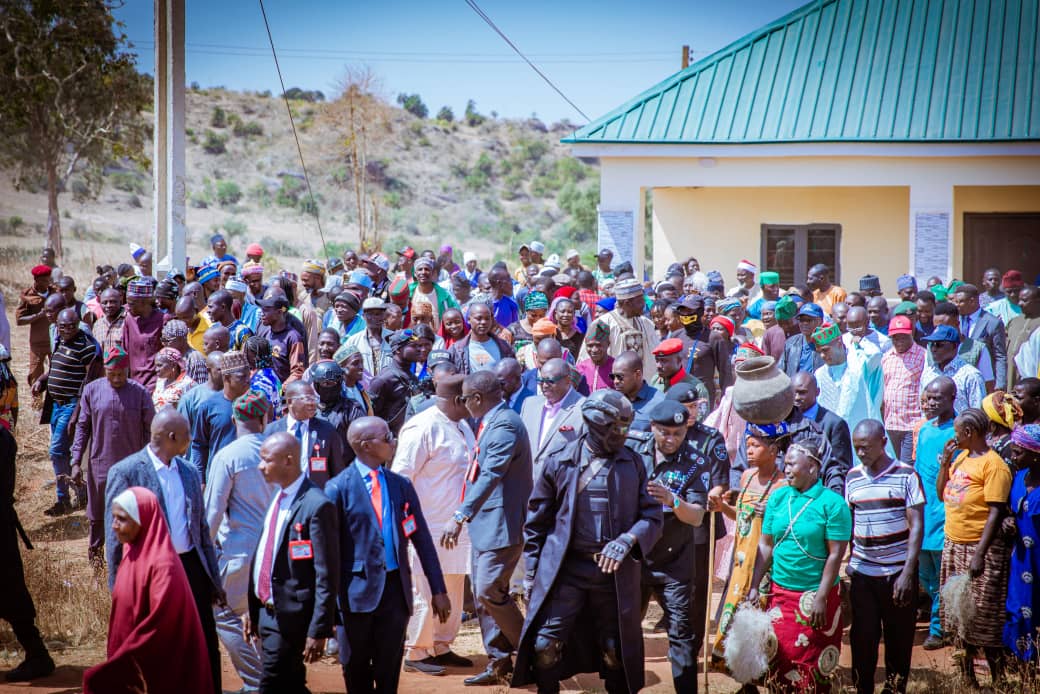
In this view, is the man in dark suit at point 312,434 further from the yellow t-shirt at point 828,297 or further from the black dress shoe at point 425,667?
the yellow t-shirt at point 828,297

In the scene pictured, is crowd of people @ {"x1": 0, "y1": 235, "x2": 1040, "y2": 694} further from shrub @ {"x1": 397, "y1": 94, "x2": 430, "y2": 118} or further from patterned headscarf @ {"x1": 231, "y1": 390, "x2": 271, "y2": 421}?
shrub @ {"x1": 397, "y1": 94, "x2": 430, "y2": 118}

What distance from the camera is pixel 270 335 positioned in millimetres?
10398

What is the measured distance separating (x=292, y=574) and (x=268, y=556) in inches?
10.1

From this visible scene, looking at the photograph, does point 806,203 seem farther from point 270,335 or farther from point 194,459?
point 194,459

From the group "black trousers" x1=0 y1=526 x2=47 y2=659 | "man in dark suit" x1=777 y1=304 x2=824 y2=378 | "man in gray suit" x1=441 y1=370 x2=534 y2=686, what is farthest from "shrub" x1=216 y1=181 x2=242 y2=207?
"man in gray suit" x1=441 y1=370 x2=534 y2=686

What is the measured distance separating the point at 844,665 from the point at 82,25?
25017 millimetres

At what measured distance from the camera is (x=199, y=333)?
1116cm

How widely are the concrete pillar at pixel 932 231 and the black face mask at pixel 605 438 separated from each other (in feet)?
45.6

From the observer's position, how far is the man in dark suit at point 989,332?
1181 cm

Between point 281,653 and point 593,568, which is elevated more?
point 593,568

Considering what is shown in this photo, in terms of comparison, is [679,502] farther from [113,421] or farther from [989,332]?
[989,332]

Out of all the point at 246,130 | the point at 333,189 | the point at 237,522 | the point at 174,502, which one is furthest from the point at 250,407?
the point at 246,130

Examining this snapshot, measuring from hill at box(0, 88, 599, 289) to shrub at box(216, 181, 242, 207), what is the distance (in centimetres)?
6

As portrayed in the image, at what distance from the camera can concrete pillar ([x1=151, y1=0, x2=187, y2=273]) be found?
47.6 feet
